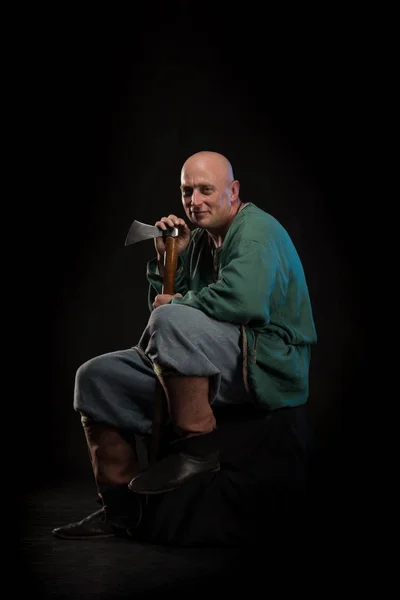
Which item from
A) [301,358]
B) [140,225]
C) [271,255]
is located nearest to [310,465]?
[301,358]

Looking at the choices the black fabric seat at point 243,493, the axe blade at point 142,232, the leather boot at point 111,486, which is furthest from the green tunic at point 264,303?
the leather boot at point 111,486

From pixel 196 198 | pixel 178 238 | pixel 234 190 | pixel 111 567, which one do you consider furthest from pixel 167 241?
pixel 111 567

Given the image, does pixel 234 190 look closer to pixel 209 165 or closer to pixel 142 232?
pixel 209 165

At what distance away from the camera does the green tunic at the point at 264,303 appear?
3.31m

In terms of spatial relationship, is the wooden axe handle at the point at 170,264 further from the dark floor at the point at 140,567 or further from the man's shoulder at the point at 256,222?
the dark floor at the point at 140,567

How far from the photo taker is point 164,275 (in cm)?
366

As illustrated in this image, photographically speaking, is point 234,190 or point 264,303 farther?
point 234,190

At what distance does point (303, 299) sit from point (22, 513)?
1.31 metres

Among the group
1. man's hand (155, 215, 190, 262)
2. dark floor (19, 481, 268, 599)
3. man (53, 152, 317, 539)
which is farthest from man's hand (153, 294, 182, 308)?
dark floor (19, 481, 268, 599)

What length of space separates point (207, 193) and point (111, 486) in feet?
3.53

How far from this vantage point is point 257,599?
271cm

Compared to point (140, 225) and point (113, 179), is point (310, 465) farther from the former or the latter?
point (113, 179)

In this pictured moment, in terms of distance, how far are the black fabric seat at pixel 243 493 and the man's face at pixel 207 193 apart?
0.69 metres

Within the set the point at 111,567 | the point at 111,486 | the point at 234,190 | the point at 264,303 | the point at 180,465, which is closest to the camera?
the point at 111,567
